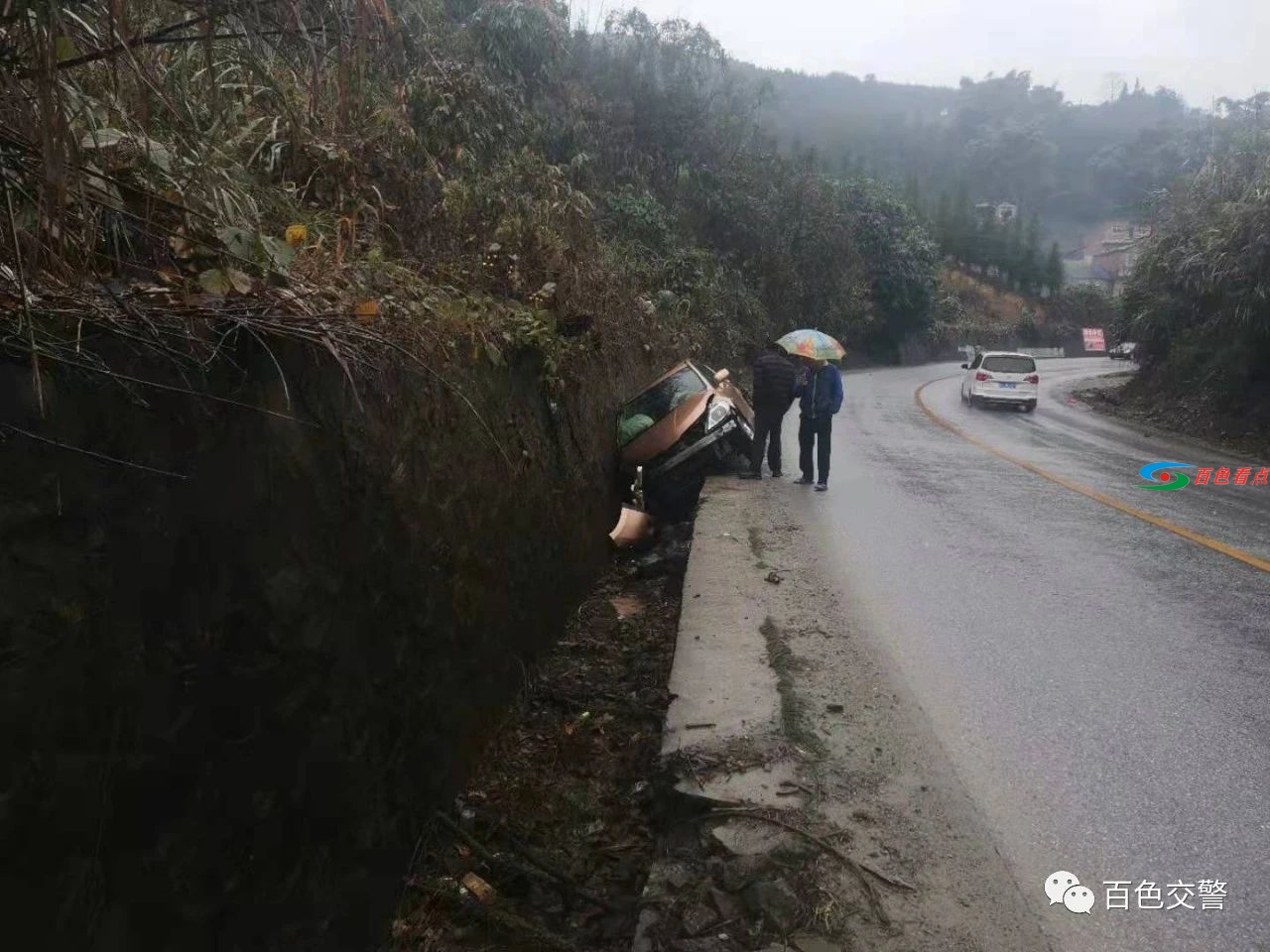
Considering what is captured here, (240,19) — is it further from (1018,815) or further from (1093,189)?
(1093,189)

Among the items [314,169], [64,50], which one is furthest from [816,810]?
[314,169]

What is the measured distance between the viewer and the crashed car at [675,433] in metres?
10.2

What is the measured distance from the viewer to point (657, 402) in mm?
10547

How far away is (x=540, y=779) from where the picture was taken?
4.84 metres

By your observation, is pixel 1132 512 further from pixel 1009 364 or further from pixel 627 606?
pixel 1009 364

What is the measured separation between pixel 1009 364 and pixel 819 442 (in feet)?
51.9

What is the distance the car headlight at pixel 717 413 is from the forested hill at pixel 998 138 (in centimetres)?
6776

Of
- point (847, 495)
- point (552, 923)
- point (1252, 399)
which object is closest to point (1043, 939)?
point (552, 923)

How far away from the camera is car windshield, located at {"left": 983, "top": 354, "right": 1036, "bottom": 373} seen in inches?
953

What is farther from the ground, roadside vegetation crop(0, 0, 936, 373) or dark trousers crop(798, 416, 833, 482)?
roadside vegetation crop(0, 0, 936, 373)

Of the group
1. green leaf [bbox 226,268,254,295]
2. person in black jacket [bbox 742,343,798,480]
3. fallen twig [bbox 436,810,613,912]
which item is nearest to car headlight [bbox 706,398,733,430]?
person in black jacket [bbox 742,343,798,480]

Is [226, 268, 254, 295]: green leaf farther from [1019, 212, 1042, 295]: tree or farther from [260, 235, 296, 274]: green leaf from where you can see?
[1019, 212, 1042, 295]: tree

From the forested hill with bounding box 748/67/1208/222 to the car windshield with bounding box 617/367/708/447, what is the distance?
222 ft

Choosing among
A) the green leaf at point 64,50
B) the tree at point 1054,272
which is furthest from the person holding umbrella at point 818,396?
the tree at point 1054,272
